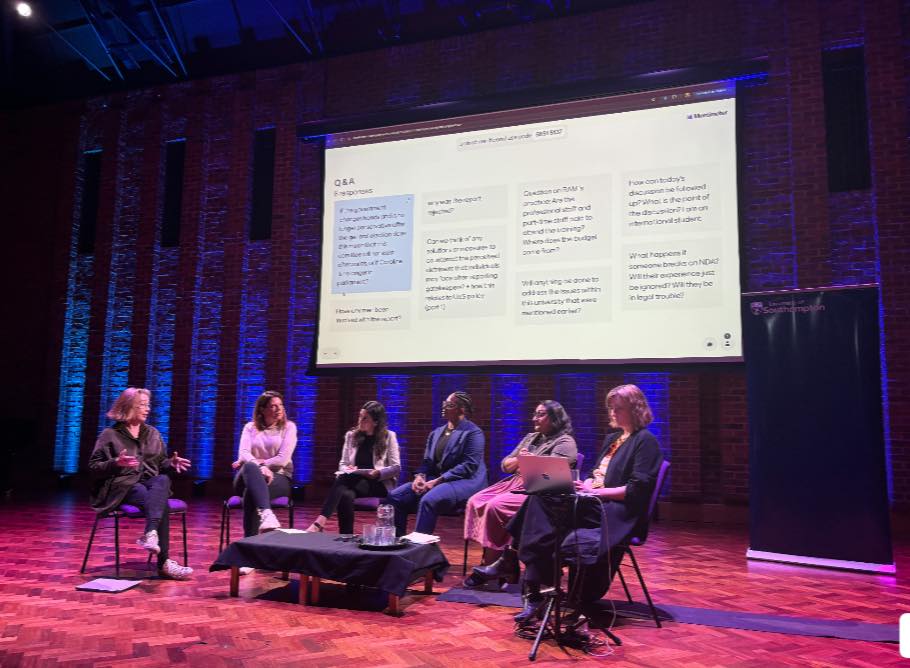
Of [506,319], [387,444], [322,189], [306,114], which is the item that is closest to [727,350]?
[506,319]

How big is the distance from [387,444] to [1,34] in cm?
790

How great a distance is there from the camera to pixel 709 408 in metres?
6.42

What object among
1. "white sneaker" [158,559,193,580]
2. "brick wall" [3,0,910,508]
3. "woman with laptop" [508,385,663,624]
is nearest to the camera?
"woman with laptop" [508,385,663,624]

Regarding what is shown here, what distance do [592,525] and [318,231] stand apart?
5244 mm

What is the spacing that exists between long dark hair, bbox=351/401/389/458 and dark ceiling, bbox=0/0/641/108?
4536mm

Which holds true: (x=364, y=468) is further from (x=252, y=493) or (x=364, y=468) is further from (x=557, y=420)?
(x=557, y=420)

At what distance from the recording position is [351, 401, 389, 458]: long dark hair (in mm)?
4766

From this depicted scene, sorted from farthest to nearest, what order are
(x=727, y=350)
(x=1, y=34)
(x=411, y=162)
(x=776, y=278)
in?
(x=1, y=34) < (x=411, y=162) < (x=776, y=278) < (x=727, y=350)

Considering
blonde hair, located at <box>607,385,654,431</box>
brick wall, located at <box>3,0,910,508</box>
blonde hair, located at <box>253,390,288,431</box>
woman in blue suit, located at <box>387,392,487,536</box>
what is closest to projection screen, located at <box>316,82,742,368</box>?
brick wall, located at <box>3,0,910,508</box>

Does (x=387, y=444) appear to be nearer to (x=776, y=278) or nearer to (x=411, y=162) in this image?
(x=411, y=162)

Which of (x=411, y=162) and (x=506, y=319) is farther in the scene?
(x=411, y=162)

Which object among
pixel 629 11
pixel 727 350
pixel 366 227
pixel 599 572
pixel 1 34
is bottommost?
pixel 599 572

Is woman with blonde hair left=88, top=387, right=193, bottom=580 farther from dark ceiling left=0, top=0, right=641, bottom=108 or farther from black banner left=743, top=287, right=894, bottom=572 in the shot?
dark ceiling left=0, top=0, right=641, bottom=108

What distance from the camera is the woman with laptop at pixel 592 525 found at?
120 inches
